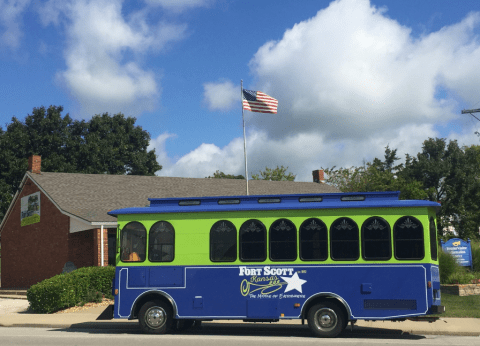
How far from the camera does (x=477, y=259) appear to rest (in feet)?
71.4

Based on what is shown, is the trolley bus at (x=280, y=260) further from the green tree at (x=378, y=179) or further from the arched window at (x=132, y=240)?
the green tree at (x=378, y=179)

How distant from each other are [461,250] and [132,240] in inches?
572

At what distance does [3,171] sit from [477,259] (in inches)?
1407

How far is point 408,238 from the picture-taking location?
38.0ft

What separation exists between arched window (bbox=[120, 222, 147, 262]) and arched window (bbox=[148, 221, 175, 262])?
0.19 m

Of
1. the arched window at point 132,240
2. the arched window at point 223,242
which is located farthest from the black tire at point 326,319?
the arched window at point 132,240

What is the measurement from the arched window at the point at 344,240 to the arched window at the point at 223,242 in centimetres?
221

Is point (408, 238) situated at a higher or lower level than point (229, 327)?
higher

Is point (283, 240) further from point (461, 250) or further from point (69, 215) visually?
point (69, 215)

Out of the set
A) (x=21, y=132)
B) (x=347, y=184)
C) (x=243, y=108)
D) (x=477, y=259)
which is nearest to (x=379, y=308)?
(x=477, y=259)

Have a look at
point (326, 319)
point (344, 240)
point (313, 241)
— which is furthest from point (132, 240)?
point (344, 240)

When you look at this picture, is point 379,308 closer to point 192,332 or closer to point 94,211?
point 192,332

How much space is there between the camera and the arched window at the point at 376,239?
11664 mm

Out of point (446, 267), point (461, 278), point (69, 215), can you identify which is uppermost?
point (69, 215)
